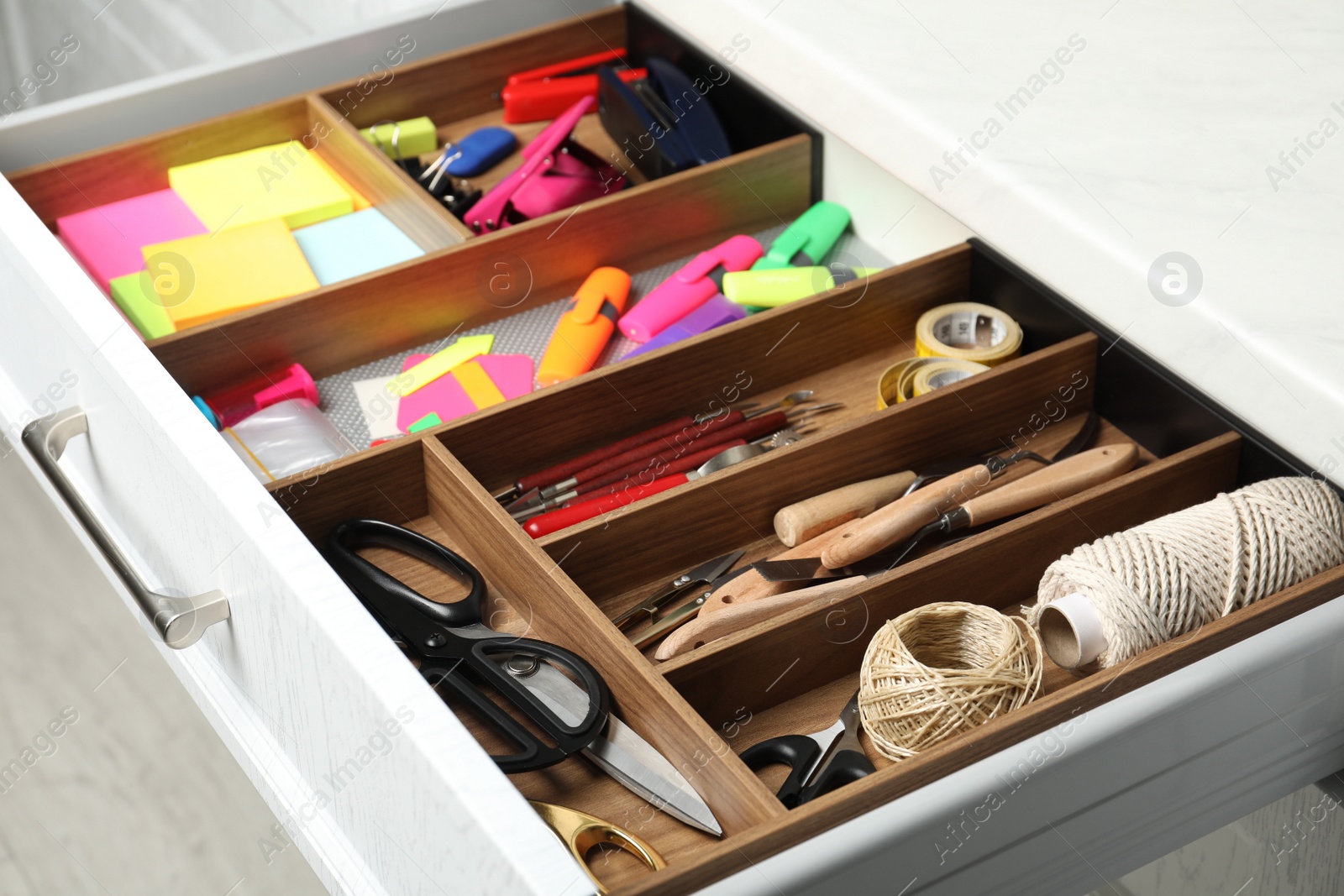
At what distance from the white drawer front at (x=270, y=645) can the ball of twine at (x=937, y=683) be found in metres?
0.28

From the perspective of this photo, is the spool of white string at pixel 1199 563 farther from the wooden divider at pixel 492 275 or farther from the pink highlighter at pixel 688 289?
the wooden divider at pixel 492 275

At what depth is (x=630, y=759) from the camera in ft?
2.61

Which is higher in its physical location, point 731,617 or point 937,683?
point 731,617

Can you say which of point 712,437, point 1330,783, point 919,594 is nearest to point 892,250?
point 712,437

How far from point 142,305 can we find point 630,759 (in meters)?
0.74

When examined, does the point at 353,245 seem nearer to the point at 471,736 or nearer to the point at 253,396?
the point at 253,396

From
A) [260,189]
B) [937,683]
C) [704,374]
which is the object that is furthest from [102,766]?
[937,683]

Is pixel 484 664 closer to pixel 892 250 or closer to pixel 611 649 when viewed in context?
pixel 611 649

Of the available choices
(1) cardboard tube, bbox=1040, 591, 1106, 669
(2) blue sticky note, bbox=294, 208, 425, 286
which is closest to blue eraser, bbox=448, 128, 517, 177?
(2) blue sticky note, bbox=294, 208, 425, 286

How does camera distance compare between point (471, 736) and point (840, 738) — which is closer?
point (471, 736)

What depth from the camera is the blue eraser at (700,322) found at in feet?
3.93

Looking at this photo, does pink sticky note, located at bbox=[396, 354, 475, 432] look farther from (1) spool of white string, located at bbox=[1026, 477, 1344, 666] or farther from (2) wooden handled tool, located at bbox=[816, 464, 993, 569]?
(1) spool of white string, located at bbox=[1026, 477, 1344, 666]

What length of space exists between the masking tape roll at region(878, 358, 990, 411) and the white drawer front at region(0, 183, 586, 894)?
544 mm

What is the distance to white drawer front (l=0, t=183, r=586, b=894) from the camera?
634mm
